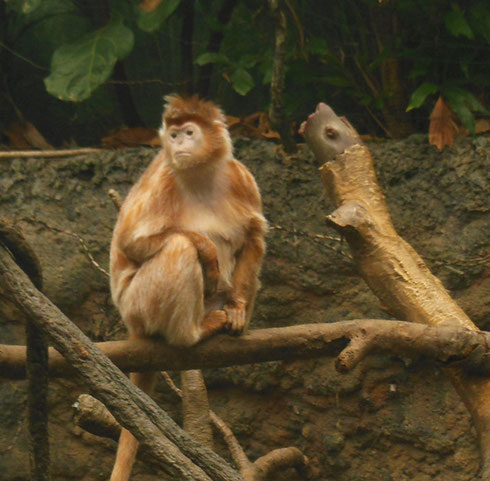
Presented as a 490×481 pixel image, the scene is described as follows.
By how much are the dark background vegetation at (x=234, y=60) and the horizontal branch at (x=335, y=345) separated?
1.83 m

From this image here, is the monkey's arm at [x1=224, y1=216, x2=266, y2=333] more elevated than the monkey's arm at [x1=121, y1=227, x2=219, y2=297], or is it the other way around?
the monkey's arm at [x1=121, y1=227, x2=219, y2=297]

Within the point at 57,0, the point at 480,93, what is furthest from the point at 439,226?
the point at 57,0

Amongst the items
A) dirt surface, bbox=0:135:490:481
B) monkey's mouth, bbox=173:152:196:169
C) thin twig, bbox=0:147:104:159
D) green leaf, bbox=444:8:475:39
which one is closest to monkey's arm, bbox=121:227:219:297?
monkey's mouth, bbox=173:152:196:169

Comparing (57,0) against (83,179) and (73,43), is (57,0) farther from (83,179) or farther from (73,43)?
(83,179)

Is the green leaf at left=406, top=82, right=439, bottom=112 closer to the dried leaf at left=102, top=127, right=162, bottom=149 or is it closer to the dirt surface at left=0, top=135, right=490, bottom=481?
the dirt surface at left=0, top=135, right=490, bottom=481

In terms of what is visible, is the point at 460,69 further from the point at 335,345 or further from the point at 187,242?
the point at 335,345

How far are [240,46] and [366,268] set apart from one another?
6.99ft

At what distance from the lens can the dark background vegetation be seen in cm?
427

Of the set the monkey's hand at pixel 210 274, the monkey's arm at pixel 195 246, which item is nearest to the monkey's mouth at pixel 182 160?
the monkey's arm at pixel 195 246

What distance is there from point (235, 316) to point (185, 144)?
0.76m

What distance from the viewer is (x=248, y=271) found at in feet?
10.5

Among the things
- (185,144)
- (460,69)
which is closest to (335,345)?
(185,144)

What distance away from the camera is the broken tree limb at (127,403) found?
204 centimetres

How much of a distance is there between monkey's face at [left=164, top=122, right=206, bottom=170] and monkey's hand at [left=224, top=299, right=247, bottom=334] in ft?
1.99
